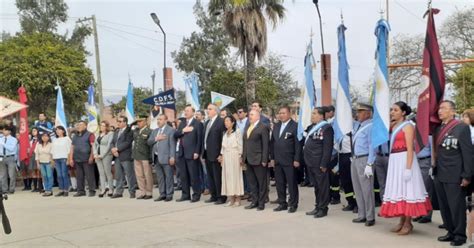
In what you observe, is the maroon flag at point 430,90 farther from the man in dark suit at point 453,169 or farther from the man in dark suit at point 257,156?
the man in dark suit at point 257,156

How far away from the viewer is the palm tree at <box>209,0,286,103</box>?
17.7m

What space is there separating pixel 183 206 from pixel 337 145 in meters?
3.10

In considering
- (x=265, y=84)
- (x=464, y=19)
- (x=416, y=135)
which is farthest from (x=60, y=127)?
(x=464, y=19)

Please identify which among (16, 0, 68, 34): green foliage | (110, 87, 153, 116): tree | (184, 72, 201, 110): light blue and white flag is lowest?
(184, 72, 201, 110): light blue and white flag

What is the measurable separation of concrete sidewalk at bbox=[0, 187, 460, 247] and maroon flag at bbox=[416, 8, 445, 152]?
4.45 feet

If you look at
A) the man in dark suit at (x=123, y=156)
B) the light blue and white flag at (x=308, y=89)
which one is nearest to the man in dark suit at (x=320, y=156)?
the light blue and white flag at (x=308, y=89)

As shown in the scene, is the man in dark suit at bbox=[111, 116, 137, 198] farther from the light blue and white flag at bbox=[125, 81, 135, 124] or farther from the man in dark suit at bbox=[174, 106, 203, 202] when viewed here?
the light blue and white flag at bbox=[125, 81, 135, 124]

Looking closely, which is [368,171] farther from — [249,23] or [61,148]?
[249,23]

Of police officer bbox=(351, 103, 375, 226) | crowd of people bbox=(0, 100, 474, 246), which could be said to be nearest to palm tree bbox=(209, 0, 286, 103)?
crowd of people bbox=(0, 100, 474, 246)

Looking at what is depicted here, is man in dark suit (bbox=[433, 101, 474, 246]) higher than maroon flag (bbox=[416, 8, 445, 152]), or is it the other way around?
maroon flag (bbox=[416, 8, 445, 152])

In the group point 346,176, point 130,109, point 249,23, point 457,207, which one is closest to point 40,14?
point 249,23

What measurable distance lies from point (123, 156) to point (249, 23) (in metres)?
9.01

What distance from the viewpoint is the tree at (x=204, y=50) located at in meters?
38.7

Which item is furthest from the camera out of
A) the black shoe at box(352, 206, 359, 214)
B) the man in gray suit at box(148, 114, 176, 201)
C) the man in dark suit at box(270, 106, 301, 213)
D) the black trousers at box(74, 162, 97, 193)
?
the black trousers at box(74, 162, 97, 193)
